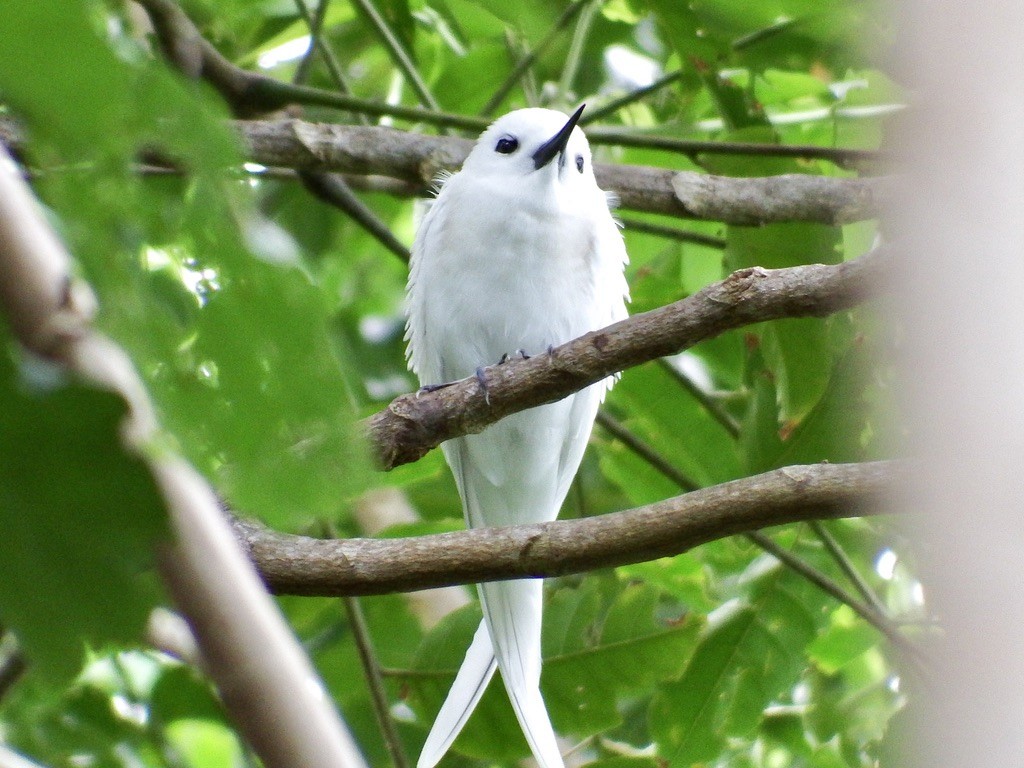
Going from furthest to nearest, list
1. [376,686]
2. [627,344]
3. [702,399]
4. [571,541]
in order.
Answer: [702,399]
[376,686]
[627,344]
[571,541]

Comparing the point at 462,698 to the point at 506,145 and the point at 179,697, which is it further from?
the point at 506,145

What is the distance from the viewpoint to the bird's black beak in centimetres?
377

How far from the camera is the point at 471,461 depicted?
4.40 meters

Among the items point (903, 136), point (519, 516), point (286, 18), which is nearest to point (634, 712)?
point (519, 516)

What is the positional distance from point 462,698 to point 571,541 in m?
1.33

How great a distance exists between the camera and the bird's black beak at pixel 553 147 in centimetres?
377

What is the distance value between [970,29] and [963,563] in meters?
0.33

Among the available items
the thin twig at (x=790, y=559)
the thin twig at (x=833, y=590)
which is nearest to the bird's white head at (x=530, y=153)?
the thin twig at (x=790, y=559)

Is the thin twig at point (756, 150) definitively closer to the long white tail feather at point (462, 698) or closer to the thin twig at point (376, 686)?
the long white tail feather at point (462, 698)

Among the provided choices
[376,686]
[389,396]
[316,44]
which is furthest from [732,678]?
[316,44]

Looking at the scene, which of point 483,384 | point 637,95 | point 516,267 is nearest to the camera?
point 483,384

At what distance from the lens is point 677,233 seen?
13.6 ft

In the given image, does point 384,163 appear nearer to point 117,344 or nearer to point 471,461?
point 471,461

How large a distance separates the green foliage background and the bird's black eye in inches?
14.7
